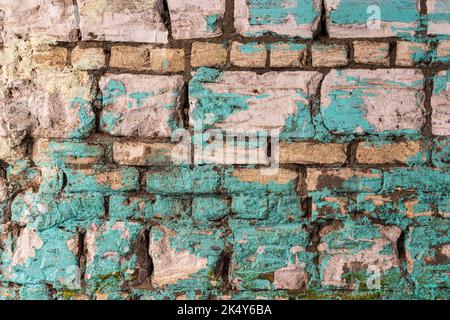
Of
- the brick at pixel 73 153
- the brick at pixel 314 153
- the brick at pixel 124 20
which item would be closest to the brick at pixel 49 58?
the brick at pixel 124 20

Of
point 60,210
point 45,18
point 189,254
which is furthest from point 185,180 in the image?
point 45,18

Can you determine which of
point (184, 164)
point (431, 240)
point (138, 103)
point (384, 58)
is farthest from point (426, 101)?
point (138, 103)

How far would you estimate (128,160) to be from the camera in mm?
1902

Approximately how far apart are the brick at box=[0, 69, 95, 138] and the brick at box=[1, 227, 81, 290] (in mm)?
387

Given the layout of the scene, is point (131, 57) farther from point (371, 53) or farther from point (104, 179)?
point (371, 53)

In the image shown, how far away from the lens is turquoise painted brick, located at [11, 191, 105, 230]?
6.25 ft

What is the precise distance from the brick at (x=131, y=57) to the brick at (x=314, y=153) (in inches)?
24.5

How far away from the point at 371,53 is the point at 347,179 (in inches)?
19.0

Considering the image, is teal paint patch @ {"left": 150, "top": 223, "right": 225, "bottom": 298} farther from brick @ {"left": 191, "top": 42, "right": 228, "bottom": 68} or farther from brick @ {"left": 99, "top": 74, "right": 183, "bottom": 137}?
brick @ {"left": 191, "top": 42, "right": 228, "bottom": 68}

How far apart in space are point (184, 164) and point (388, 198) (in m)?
0.78

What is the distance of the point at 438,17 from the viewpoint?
6.06 feet

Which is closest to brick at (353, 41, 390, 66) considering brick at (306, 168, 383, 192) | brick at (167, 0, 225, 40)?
brick at (306, 168, 383, 192)

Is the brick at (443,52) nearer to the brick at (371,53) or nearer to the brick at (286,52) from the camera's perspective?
the brick at (371,53)

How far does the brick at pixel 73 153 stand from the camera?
190cm
